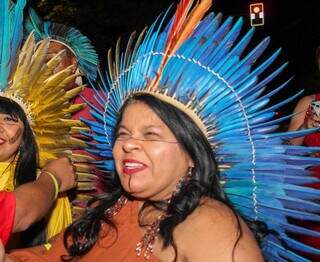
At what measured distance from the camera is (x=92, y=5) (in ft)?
42.5

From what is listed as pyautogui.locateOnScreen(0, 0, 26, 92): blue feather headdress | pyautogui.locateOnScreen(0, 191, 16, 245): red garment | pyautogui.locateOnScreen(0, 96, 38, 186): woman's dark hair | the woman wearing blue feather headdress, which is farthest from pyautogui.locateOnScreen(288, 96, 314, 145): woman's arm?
pyautogui.locateOnScreen(0, 191, 16, 245): red garment

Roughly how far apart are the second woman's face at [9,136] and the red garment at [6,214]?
77cm

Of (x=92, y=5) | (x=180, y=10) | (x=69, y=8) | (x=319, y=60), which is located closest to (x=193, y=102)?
(x=180, y=10)

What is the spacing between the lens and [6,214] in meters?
1.90

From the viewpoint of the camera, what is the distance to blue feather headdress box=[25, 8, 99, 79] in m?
3.87

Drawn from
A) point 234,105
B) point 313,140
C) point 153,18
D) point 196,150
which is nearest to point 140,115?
point 196,150

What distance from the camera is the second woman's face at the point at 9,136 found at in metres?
2.69

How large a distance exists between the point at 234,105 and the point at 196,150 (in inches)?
9.5

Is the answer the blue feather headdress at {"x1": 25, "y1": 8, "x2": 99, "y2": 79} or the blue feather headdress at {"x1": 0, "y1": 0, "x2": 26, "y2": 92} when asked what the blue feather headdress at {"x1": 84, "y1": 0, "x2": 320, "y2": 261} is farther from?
the blue feather headdress at {"x1": 25, "y1": 8, "x2": 99, "y2": 79}

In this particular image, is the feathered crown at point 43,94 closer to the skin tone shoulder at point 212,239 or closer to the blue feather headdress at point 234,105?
the blue feather headdress at point 234,105

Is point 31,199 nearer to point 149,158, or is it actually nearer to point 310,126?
point 149,158

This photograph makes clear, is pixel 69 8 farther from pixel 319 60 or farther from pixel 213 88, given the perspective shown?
pixel 213 88

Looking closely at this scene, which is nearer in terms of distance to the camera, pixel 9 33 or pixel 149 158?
Answer: pixel 149 158

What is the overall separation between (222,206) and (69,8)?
10.8 meters
